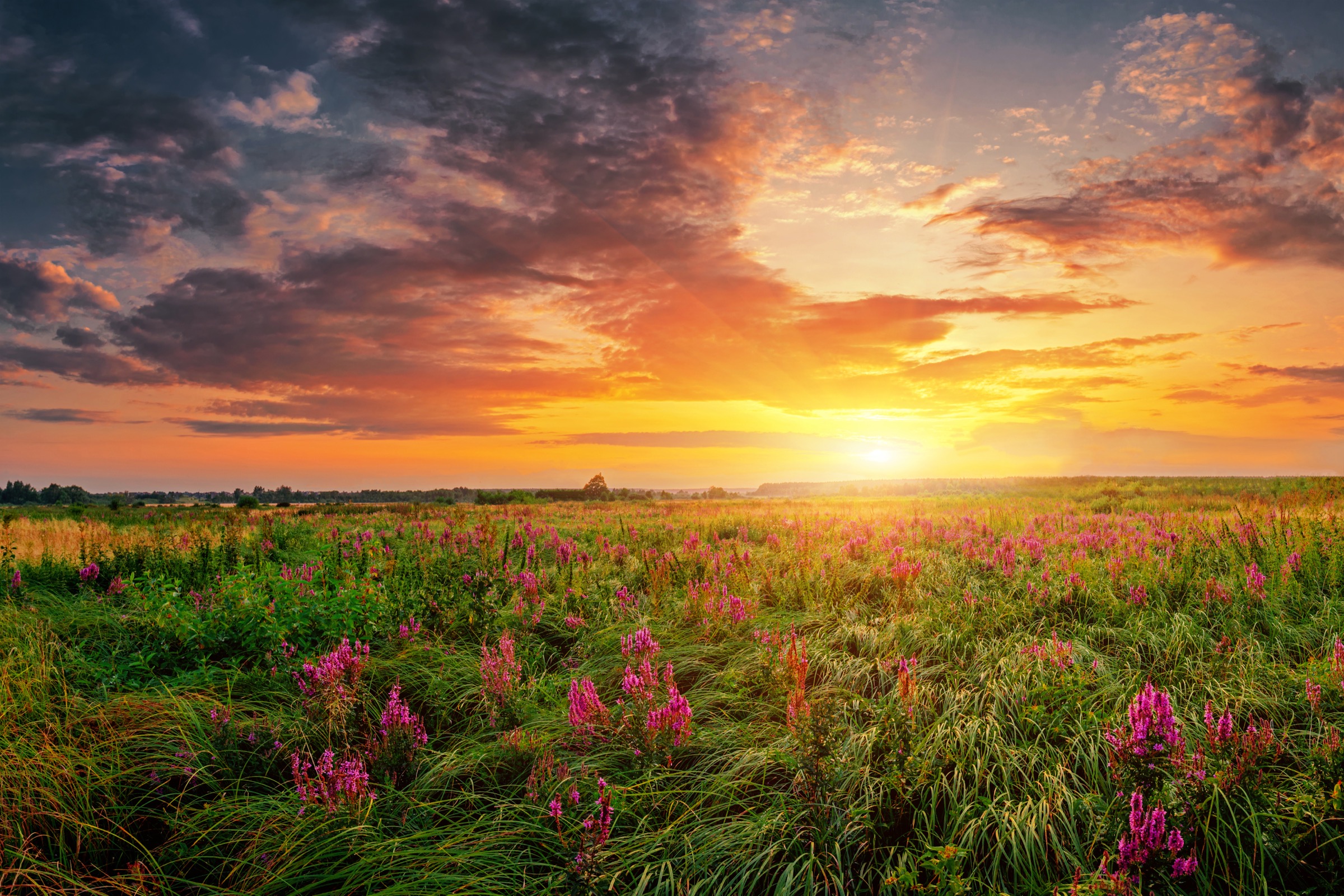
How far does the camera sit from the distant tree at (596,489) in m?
50.2

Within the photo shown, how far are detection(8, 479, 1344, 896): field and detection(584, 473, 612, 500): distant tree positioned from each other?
41514 millimetres

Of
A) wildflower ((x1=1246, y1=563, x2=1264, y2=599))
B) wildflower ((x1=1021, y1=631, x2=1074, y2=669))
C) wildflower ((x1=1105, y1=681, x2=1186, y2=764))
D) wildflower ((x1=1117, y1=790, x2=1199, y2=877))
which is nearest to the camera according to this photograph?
wildflower ((x1=1117, y1=790, x2=1199, y2=877))

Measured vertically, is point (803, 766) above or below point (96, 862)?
above

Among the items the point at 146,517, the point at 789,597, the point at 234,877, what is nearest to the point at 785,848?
the point at 234,877

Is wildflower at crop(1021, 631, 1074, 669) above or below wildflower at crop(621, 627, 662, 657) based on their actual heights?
below

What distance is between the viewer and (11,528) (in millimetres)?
16453

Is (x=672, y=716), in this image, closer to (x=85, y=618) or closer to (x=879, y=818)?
(x=879, y=818)

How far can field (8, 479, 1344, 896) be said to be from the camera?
3158 millimetres

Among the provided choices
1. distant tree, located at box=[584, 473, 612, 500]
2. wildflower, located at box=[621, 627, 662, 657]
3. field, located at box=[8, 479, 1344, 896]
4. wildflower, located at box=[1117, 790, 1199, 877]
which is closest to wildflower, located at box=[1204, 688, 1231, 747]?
field, located at box=[8, 479, 1344, 896]

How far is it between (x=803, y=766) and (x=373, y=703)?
3.59 metres

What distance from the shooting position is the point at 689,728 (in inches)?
161

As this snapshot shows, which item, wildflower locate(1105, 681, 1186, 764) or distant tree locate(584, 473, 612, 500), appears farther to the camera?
distant tree locate(584, 473, 612, 500)

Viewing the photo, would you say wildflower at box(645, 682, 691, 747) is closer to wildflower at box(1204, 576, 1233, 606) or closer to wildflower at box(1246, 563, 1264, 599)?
wildflower at box(1204, 576, 1233, 606)

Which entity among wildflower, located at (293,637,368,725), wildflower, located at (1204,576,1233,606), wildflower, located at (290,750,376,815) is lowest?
wildflower, located at (290,750,376,815)
